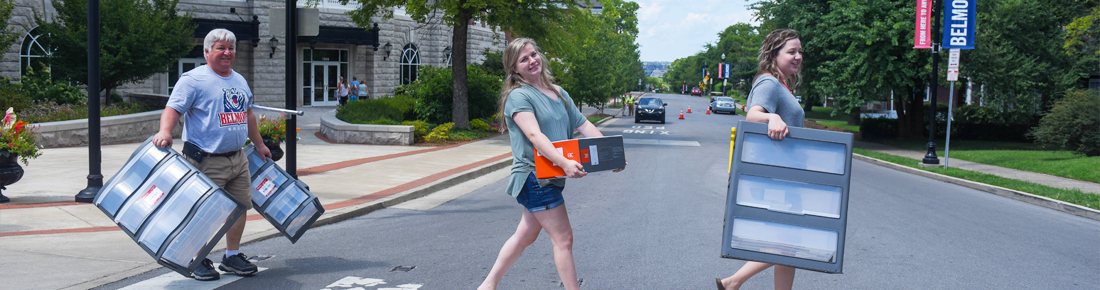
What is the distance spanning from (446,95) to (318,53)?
13.2m

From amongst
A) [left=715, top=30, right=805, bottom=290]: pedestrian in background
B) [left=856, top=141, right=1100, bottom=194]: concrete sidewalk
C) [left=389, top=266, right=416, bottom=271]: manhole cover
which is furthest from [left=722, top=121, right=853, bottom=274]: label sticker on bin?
[left=856, top=141, right=1100, bottom=194]: concrete sidewalk

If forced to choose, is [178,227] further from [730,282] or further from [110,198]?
[730,282]

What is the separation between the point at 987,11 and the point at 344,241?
20677 millimetres

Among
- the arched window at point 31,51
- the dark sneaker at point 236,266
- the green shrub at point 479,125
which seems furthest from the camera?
the arched window at point 31,51

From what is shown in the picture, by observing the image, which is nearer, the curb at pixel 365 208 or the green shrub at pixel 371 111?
the curb at pixel 365 208

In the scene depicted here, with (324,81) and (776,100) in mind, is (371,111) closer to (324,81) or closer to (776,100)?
(324,81)

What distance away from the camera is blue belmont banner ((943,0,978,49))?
1570 cm

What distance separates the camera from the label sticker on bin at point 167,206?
4.44m

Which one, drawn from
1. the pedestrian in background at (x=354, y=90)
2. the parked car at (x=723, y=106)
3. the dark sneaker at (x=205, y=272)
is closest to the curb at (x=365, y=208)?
the dark sneaker at (x=205, y=272)

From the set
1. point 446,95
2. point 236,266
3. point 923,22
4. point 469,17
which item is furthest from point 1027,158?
point 236,266

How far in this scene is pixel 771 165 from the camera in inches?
141

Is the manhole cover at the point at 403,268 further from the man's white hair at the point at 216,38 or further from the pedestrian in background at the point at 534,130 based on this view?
the man's white hair at the point at 216,38

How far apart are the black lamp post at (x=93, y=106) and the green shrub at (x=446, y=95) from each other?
13955 millimetres

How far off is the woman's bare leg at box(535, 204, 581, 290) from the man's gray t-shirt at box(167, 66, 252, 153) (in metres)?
2.18
